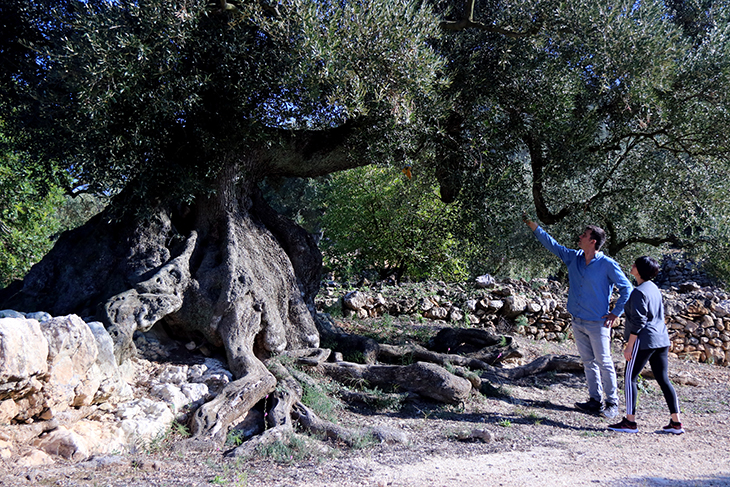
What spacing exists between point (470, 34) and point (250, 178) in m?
4.05

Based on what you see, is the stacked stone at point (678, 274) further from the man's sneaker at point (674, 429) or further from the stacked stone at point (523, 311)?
the man's sneaker at point (674, 429)

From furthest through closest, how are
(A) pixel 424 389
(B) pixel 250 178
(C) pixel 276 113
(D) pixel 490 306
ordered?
(D) pixel 490 306, (B) pixel 250 178, (C) pixel 276 113, (A) pixel 424 389

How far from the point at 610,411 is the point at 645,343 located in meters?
1.13

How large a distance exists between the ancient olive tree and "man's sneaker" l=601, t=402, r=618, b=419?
12.8 ft

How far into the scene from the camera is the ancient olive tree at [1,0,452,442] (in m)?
5.96

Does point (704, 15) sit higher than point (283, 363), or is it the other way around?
point (704, 15)

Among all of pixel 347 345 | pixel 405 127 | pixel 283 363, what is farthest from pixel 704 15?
pixel 283 363

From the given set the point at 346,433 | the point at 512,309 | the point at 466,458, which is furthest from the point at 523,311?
the point at 346,433

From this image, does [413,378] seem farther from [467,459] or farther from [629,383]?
[629,383]

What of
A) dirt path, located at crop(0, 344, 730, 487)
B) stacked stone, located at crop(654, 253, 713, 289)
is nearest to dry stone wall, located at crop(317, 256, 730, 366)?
dirt path, located at crop(0, 344, 730, 487)

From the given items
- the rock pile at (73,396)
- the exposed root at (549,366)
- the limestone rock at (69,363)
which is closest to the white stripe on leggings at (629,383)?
the exposed root at (549,366)

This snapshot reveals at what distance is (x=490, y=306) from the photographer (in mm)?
11727

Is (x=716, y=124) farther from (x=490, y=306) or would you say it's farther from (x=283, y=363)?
(x=283, y=363)

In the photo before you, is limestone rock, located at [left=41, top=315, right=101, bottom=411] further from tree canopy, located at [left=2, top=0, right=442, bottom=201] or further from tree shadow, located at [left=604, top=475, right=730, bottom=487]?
tree shadow, located at [left=604, top=475, right=730, bottom=487]
